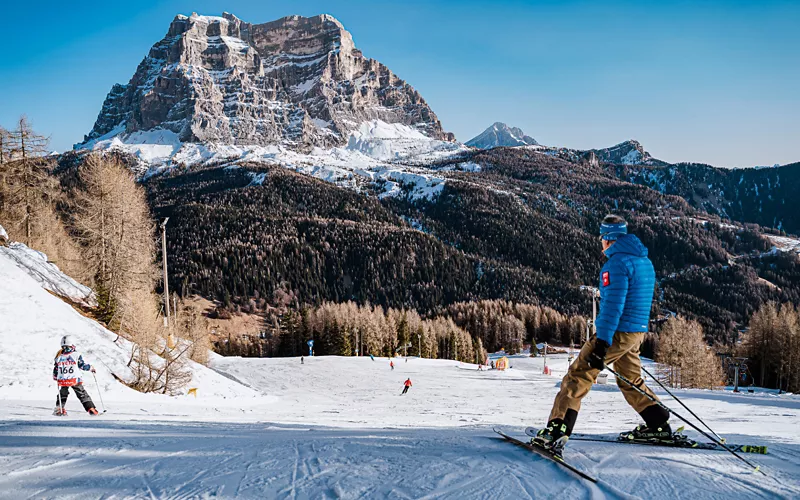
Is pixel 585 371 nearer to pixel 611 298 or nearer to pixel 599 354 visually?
pixel 599 354

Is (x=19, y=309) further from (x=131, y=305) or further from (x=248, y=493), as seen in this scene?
(x=248, y=493)

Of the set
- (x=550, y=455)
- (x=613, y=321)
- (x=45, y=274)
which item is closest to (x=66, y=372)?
(x=550, y=455)

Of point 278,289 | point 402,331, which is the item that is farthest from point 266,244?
point 402,331

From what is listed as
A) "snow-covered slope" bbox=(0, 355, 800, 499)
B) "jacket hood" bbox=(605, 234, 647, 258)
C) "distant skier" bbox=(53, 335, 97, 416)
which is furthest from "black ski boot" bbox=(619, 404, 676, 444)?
"distant skier" bbox=(53, 335, 97, 416)

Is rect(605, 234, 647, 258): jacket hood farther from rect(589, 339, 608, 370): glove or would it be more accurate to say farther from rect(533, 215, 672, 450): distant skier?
rect(589, 339, 608, 370): glove

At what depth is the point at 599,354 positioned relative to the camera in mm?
4637

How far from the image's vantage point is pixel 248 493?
403 centimetres

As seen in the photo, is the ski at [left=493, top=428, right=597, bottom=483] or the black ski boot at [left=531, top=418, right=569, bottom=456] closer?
the ski at [left=493, top=428, right=597, bottom=483]

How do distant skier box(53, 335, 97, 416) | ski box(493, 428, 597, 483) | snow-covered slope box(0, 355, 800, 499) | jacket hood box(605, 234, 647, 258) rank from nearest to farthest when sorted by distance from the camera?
snow-covered slope box(0, 355, 800, 499) < ski box(493, 428, 597, 483) < jacket hood box(605, 234, 647, 258) < distant skier box(53, 335, 97, 416)

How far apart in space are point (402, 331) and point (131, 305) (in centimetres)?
6289

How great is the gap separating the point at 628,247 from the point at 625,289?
0.42 m

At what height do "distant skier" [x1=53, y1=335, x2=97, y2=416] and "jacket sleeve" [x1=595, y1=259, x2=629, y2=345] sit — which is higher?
"jacket sleeve" [x1=595, y1=259, x2=629, y2=345]

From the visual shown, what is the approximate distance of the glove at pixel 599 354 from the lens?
4.64 m

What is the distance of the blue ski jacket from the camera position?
15.3 feet
